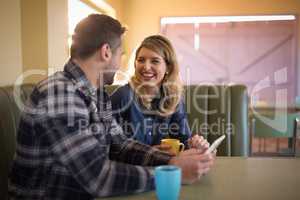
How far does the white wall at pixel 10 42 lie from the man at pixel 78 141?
645mm

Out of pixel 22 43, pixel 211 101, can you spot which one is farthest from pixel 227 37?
pixel 22 43

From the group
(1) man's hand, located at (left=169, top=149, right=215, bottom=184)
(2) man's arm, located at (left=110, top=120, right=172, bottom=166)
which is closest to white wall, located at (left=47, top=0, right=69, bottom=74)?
(2) man's arm, located at (left=110, top=120, right=172, bottom=166)

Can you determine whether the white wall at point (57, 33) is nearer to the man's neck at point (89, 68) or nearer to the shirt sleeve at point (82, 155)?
the man's neck at point (89, 68)

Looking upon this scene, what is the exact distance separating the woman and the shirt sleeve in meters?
0.74

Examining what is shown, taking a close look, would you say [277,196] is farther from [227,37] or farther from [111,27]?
[227,37]

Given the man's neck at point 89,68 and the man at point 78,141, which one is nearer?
the man at point 78,141

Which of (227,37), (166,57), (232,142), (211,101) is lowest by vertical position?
(232,142)

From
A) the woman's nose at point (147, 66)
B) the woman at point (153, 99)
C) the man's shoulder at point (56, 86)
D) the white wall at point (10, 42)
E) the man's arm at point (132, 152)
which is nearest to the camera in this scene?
the man's shoulder at point (56, 86)

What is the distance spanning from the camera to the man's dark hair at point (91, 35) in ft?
3.51

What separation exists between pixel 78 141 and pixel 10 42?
0.97 metres

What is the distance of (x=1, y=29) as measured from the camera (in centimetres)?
157

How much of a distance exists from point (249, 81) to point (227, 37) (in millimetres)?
724

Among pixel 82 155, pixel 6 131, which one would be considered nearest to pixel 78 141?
pixel 82 155

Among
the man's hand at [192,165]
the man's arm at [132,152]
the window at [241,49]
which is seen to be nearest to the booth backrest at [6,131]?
the man's arm at [132,152]
